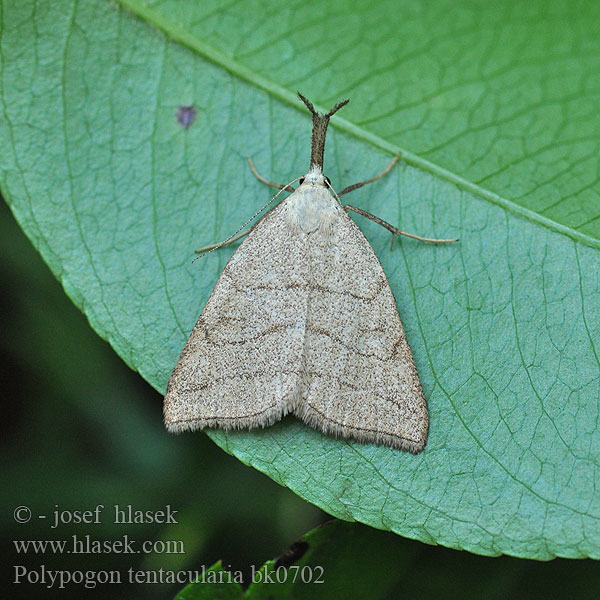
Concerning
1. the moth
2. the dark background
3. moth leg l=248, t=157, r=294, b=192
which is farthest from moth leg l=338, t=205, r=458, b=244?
the dark background

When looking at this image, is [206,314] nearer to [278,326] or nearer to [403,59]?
[278,326]

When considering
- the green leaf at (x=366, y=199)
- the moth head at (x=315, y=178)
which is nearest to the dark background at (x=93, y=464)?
the green leaf at (x=366, y=199)

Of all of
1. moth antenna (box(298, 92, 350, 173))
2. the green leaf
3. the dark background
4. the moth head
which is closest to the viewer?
the green leaf

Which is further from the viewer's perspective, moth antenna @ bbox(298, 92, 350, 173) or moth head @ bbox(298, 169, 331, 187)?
moth head @ bbox(298, 169, 331, 187)

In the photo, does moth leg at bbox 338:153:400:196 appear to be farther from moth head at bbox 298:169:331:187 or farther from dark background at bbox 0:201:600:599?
dark background at bbox 0:201:600:599

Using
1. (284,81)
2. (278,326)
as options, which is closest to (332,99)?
(284,81)

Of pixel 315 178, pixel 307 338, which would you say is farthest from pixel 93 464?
pixel 315 178
